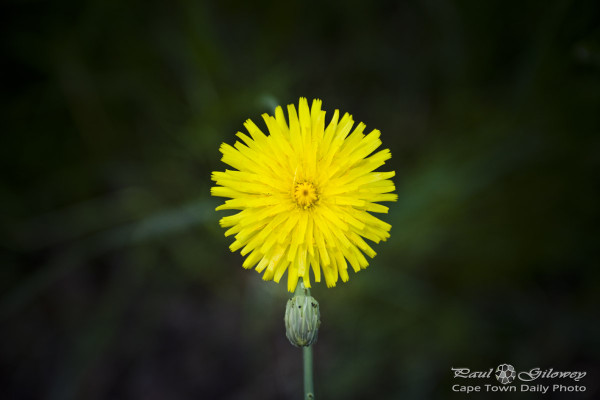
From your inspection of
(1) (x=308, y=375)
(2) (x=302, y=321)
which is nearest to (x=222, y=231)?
(2) (x=302, y=321)

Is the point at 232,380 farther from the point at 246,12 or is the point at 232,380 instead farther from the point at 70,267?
the point at 246,12

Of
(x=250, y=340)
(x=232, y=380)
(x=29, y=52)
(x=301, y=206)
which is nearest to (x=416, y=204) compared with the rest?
(x=301, y=206)

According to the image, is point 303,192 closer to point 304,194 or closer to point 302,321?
point 304,194

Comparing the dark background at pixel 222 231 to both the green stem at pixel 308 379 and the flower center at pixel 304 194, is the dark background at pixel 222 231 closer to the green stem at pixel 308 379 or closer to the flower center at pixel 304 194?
the flower center at pixel 304 194

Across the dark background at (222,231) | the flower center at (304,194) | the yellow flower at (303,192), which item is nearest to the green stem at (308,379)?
the yellow flower at (303,192)

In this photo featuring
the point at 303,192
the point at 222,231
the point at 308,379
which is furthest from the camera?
the point at 222,231

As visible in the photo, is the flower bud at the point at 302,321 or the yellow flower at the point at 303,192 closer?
the flower bud at the point at 302,321
